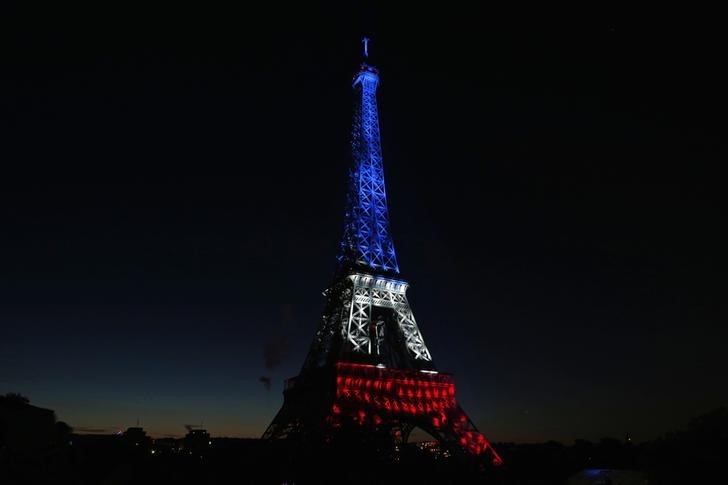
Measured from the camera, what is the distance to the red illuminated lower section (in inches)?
1614

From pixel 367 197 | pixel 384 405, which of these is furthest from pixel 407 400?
pixel 367 197

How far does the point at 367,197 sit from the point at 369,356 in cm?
1696

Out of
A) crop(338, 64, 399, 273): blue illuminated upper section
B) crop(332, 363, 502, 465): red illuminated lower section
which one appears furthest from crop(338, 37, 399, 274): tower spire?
crop(332, 363, 502, 465): red illuminated lower section

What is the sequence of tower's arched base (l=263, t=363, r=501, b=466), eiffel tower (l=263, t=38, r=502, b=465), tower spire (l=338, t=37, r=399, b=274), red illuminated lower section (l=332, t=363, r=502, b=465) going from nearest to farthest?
tower's arched base (l=263, t=363, r=501, b=466) < red illuminated lower section (l=332, t=363, r=502, b=465) < eiffel tower (l=263, t=38, r=502, b=465) < tower spire (l=338, t=37, r=399, b=274)

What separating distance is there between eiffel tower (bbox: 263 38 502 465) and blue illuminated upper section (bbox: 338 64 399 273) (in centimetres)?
10

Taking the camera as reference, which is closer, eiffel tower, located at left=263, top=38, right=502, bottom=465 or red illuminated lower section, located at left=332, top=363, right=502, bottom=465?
red illuminated lower section, located at left=332, top=363, right=502, bottom=465

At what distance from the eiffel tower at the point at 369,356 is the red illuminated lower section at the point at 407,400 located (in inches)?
3.0

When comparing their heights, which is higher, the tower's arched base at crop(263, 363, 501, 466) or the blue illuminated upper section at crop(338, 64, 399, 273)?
the blue illuminated upper section at crop(338, 64, 399, 273)

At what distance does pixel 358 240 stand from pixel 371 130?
13942 millimetres

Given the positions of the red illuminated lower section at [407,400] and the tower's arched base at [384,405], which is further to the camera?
the red illuminated lower section at [407,400]

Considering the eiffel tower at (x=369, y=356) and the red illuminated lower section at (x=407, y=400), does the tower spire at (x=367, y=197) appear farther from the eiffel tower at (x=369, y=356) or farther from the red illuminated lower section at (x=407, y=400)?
the red illuminated lower section at (x=407, y=400)

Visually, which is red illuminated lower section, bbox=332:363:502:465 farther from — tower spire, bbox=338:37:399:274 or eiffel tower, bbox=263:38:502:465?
tower spire, bbox=338:37:399:274

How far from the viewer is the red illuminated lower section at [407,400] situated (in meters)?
41.0

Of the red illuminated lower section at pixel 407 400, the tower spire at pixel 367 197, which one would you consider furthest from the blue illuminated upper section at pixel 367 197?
the red illuminated lower section at pixel 407 400
